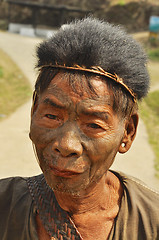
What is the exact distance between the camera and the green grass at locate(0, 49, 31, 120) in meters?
8.98

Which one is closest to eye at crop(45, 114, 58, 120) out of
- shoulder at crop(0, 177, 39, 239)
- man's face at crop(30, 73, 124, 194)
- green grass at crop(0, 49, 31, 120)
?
man's face at crop(30, 73, 124, 194)

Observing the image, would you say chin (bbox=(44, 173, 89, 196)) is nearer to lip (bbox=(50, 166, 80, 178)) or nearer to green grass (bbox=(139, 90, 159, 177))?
lip (bbox=(50, 166, 80, 178))

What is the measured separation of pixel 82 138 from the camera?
1.52m

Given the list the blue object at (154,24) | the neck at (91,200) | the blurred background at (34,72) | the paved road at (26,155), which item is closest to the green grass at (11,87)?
the blurred background at (34,72)

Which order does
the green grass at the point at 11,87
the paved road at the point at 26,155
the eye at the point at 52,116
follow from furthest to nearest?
→ the green grass at the point at 11,87 < the paved road at the point at 26,155 < the eye at the point at 52,116

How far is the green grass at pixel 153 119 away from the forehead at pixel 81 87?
4.48m

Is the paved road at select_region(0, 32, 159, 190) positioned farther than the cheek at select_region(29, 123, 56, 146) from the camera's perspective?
Yes

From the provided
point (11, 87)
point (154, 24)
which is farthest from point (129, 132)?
point (154, 24)

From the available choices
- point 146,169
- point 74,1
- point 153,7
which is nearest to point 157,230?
point 146,169

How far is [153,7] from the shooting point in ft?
72.5

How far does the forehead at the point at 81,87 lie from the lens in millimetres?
1529

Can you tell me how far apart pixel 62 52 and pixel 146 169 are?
464 cm

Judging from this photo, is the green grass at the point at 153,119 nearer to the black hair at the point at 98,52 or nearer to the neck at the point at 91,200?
the neck at the point at 91,200

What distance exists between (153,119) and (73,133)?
7.64 m
